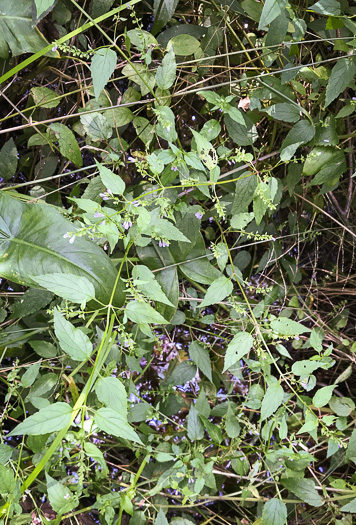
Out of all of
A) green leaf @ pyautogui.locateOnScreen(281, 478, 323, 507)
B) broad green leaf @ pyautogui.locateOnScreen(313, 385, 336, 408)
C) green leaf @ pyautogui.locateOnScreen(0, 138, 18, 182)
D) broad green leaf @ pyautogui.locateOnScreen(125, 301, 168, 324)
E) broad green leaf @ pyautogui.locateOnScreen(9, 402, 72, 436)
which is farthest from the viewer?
green leaf @ pyautogui.locateOnScreen(0, 138, 18, 182)

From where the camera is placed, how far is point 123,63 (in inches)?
44.6

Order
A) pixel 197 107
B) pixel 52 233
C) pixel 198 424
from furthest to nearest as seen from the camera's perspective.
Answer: pixel 197 107 < pixel 198 424 < pixel 52 233

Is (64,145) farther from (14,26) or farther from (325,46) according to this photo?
(325,46)

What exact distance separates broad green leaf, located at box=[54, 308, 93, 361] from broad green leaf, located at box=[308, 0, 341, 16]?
829 mm

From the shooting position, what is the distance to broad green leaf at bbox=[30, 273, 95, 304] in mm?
691

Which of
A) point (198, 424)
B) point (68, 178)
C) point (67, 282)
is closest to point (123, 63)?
point (68, 178)

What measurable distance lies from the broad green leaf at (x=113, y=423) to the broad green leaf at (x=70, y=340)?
0.33ft

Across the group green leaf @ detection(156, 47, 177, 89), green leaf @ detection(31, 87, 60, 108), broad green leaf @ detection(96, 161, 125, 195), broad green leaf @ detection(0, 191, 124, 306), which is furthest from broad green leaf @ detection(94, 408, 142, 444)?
green leaf @ detection(31, 87, 60, 108)

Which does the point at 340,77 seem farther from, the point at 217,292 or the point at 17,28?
the point at 17,28

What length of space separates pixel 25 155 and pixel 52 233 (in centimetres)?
54

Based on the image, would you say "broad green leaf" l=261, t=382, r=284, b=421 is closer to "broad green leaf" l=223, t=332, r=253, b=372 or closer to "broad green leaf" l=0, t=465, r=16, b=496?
"broad green leaf" l=223, t=332, r=253, b=372

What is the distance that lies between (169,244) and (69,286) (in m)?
0.36

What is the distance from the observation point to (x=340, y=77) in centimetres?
93

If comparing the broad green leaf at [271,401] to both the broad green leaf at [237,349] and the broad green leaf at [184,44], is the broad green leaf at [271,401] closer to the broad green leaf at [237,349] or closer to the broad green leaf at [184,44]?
the broad green leaf at [237,349]
